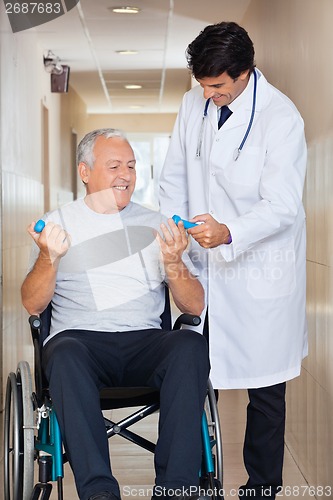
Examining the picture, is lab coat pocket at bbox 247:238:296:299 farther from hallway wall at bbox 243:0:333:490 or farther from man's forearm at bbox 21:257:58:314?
man's forearm at bbox 21:257:58:314

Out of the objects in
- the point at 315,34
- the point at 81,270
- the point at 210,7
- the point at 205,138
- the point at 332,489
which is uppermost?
the point at 210,7

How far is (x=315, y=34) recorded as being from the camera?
3002 millimetres

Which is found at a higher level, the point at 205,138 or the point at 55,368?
the point at 205,138

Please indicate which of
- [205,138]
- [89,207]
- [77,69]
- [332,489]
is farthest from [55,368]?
[77,69]

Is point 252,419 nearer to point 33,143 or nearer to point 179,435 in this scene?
point 179,435

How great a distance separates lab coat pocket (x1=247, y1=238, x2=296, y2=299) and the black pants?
388mm

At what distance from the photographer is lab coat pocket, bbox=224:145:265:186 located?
2.51m

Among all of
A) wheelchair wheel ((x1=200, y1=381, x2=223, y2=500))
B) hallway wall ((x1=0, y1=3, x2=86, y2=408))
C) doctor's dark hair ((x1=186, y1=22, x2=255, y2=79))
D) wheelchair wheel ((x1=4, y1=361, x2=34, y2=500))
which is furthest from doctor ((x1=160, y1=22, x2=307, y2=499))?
hallway wall ((x1=0, y1=3, x2=86, y2=408))

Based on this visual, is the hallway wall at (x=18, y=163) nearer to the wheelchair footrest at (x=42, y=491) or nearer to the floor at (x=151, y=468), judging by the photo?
the floor at (x=151, y=468)

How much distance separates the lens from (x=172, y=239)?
Result: 2.27m

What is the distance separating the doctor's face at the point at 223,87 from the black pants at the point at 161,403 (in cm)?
72

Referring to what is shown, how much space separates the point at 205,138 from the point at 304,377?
1.15m

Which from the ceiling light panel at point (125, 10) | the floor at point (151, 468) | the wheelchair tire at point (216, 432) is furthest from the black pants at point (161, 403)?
the ceiling light panel at point (125, 10)

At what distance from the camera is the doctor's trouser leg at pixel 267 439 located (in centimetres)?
261
